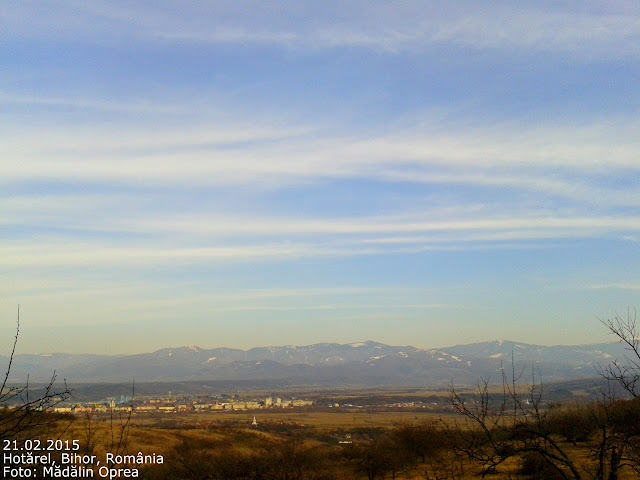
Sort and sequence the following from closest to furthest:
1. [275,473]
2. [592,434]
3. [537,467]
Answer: [537,467] < [275,473] < [592,434]

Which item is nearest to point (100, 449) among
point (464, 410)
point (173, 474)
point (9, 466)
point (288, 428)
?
point (173, 474)

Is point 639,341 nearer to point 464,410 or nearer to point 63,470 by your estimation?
point 464,410

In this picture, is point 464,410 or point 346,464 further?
point 346,464

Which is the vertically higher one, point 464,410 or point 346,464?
point 464,410

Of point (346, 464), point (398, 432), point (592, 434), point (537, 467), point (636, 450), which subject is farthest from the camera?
point (398, 432)

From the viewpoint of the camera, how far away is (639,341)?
691 centimetres

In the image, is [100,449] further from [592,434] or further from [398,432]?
[592,434]

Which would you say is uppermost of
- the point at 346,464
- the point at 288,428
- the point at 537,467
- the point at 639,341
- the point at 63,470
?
the point at 639,341

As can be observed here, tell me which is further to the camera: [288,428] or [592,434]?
[288,428]

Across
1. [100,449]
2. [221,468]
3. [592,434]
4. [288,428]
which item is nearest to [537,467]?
[592,434]

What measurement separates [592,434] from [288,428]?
41.3 m

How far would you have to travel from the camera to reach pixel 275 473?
2117cm

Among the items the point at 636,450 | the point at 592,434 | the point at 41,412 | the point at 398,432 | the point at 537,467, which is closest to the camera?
the point at 41,412

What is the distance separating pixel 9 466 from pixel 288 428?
56191 mm
